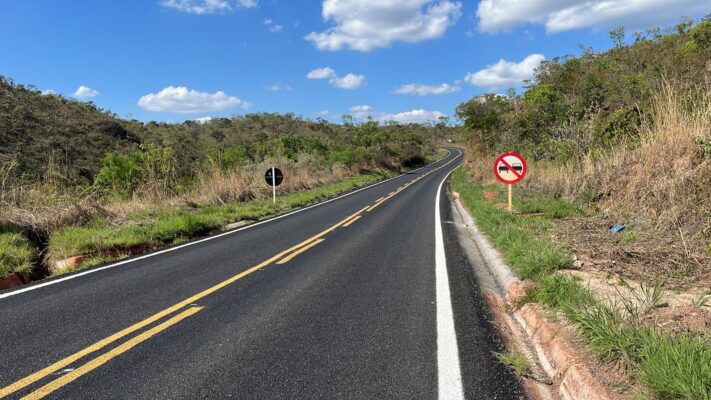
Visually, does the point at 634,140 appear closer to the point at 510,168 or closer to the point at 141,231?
the point at 510,168

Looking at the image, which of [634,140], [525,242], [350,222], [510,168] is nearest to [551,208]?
[510,168]

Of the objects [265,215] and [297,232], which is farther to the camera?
[265,215]

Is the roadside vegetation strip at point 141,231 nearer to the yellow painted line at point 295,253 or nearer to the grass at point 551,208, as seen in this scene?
the yellow painted line at point 295,253

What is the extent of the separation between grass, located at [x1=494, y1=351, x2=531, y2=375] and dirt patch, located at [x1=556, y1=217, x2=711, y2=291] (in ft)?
6.99

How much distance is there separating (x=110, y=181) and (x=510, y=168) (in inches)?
637

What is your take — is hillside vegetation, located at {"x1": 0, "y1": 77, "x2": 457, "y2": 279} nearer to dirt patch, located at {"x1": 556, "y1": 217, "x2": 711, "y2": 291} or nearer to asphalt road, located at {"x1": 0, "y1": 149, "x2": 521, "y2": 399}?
asphalt road, located at {"x1": 0, "y1": 149, "x2": 521, "y2": 399}

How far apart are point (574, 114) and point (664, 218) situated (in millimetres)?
16367

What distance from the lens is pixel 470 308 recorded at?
5297 millimetres

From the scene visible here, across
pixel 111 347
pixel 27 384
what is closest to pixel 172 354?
pixel 111 347

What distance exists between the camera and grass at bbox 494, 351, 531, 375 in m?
3.67

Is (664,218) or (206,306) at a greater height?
(664,218)

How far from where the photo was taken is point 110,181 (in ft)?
61.7

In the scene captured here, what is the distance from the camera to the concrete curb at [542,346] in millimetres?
3184

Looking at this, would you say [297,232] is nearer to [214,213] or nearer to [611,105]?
[214,213]
